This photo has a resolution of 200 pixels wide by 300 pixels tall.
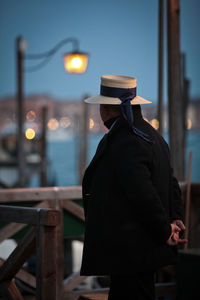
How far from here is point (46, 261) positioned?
3.32 meters

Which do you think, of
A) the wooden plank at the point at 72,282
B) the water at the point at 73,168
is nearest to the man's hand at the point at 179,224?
the wooden plank at the point at 72,282

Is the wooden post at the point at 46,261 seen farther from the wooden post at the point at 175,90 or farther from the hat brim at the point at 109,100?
the wooden post at the point at 175,90

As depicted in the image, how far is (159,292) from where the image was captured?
513 cm

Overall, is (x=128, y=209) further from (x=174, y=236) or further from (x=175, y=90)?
(x=175, y=90)

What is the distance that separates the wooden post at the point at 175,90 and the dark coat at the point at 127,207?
8.41ft

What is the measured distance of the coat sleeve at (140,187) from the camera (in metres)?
2.76

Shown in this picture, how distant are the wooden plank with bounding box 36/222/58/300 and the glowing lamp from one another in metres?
7.67

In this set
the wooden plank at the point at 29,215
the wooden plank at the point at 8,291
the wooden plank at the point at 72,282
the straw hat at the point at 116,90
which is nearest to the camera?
the straw hat at the point at 116,90

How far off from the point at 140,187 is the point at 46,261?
0.94m

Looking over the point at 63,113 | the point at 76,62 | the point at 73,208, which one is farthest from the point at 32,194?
the point at 63,113

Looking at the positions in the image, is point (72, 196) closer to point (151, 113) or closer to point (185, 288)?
point (185, 288)

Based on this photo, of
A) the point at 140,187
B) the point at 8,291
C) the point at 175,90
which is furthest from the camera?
the point at 175,90

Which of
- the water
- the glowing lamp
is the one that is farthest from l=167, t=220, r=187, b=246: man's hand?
the glowing lamp

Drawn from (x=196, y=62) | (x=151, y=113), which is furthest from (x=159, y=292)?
(x=196, y=62)
